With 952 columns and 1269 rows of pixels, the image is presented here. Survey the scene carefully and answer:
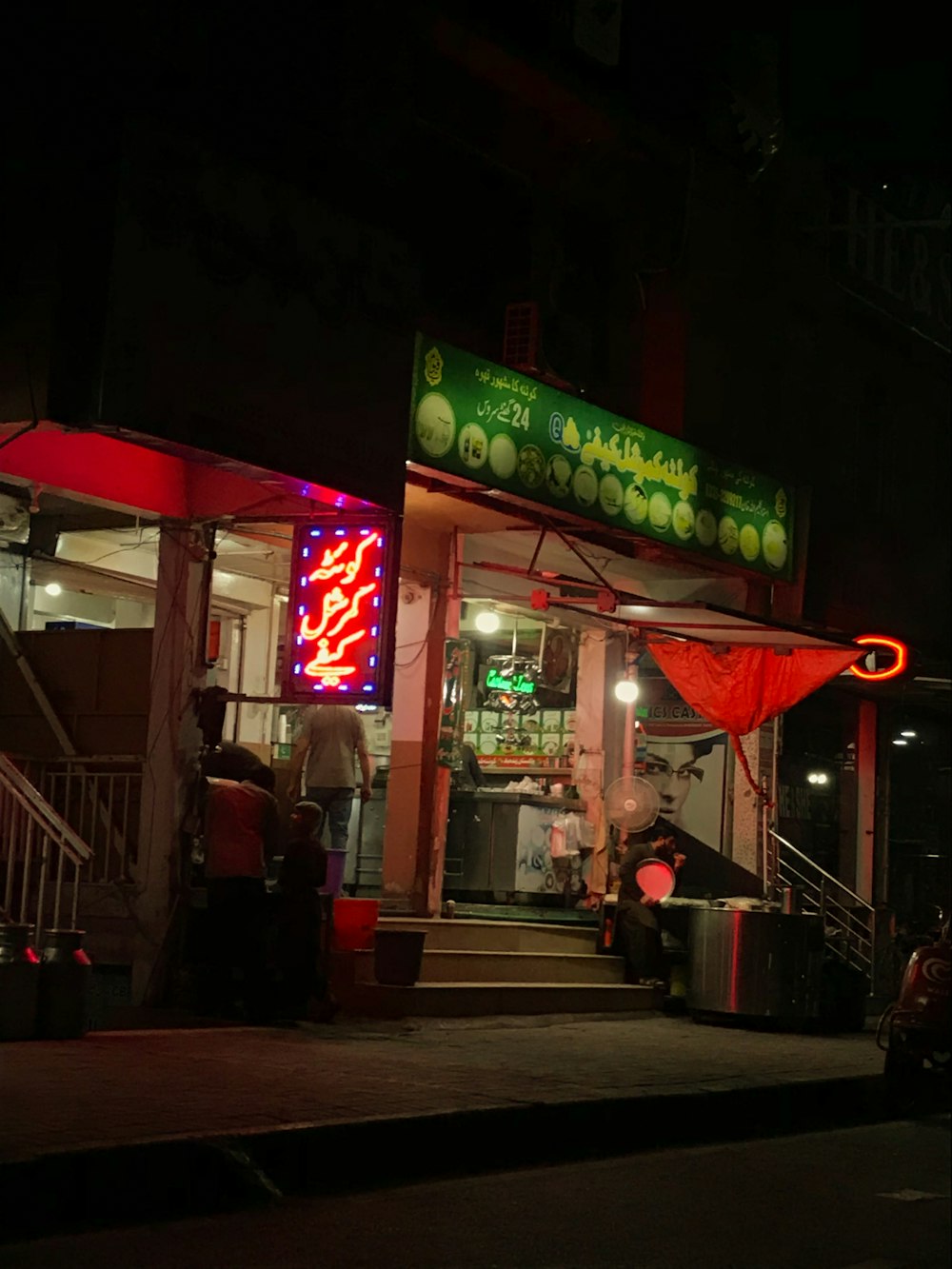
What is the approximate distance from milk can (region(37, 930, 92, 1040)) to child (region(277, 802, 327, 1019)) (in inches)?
75.3

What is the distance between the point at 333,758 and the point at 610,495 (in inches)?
144

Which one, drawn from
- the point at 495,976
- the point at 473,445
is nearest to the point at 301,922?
the point at 495,976

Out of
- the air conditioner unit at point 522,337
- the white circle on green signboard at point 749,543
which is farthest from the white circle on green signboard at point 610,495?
the white circle on green signboard at point 749,543

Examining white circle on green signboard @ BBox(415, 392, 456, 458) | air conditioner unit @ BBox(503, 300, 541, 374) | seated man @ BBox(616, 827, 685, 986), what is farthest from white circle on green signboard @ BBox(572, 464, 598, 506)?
seated man @ BBox(616, 827, 685, 986)

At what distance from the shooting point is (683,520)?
1638 centimetres

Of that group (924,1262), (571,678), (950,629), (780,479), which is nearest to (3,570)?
(571,678)

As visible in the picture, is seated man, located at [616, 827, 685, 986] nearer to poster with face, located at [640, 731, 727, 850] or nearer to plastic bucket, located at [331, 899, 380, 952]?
poster with face, located at [640, 731, 727, 850]

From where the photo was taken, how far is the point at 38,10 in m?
11.0

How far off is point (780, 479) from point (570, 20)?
5.41m

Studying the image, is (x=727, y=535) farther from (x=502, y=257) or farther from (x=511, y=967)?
(x=511, y=967)

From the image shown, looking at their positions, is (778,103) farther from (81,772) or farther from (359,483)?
(81,772)

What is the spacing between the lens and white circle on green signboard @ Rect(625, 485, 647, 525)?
15.5 meters

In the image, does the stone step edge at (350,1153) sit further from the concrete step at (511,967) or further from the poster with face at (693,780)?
the poster with face at (693,780)

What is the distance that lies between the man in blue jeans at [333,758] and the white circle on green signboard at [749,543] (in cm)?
518
